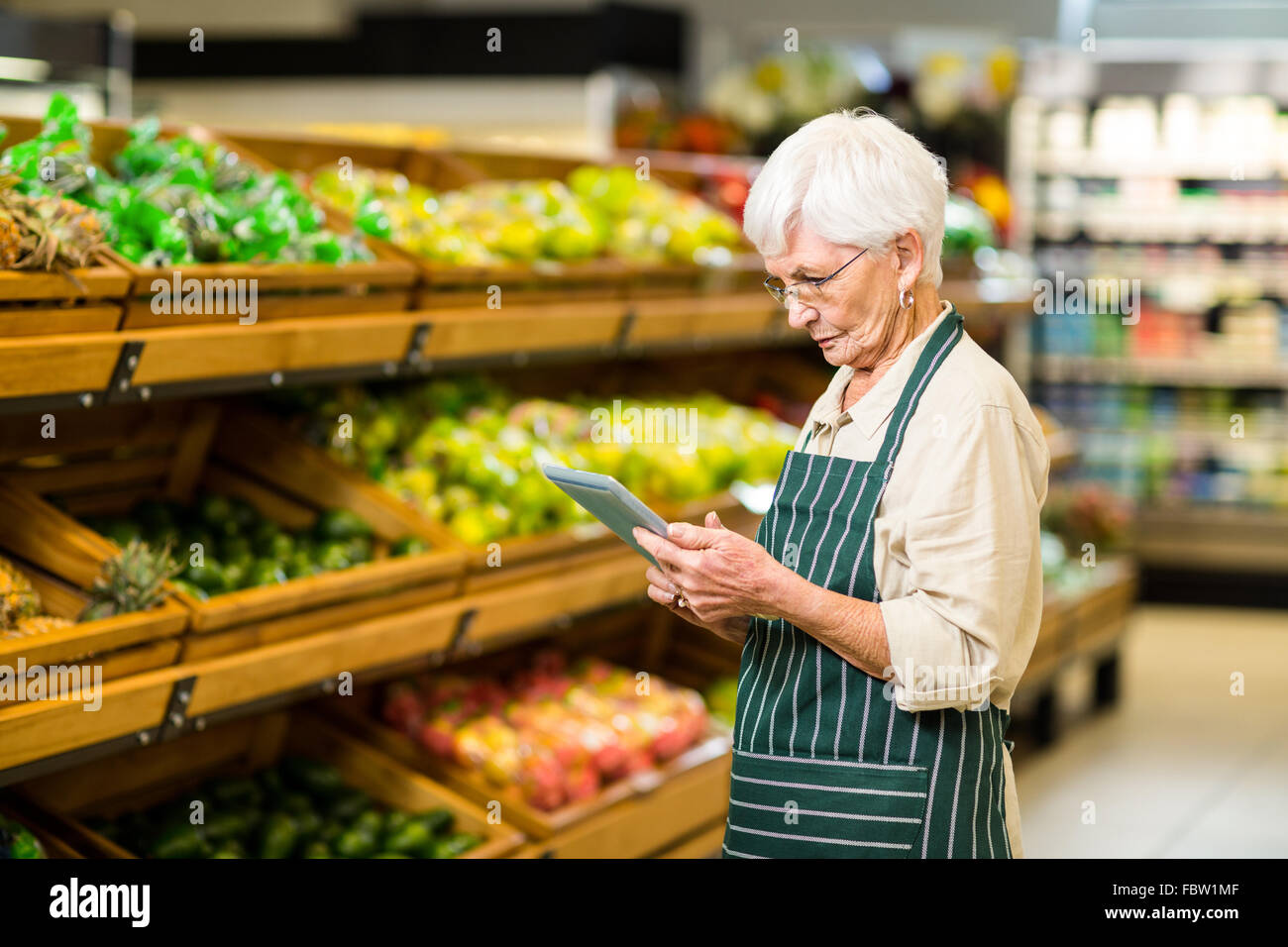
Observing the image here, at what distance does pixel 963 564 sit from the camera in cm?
173

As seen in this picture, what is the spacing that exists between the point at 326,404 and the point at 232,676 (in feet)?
3.14

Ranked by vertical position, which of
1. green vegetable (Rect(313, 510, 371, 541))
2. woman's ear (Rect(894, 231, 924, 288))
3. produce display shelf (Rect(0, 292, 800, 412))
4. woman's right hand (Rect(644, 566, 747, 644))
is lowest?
green vegetable (Rect(313, 510, 371, 541))

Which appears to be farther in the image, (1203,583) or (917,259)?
(1203,583)

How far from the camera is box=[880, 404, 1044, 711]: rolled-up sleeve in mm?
1730

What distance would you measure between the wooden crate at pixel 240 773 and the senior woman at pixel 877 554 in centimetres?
138

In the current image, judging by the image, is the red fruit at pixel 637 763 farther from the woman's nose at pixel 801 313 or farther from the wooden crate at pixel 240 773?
the woman's nose at pixel 801 313

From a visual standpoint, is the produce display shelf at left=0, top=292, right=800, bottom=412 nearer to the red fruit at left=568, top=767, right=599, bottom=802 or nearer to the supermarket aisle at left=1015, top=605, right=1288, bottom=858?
the red fruit at left=568, top=767, right=599, bottom=802

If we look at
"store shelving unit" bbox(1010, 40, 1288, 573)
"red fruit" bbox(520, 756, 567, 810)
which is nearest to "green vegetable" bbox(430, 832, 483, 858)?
"red fruit" bbox(520, 756, 567, 810)

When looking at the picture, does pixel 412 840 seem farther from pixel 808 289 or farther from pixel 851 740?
pixel 808 289

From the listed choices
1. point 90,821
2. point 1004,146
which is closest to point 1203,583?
point 1004,146

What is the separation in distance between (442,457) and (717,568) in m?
1.86

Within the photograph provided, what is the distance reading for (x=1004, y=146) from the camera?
295 inches

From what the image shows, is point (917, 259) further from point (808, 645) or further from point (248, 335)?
point (248, 335)
